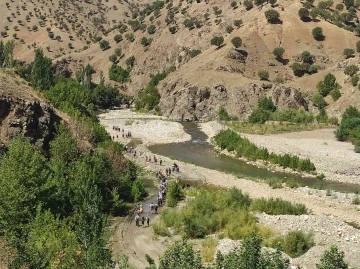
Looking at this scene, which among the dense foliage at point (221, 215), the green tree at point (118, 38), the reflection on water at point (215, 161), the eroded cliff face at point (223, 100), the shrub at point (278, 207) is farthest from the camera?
the green tree at point (118, 38)

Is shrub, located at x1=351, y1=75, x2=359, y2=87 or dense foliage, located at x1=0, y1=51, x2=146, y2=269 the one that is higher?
shrub, located at x1=351, y1=75, x2=359, y2=87

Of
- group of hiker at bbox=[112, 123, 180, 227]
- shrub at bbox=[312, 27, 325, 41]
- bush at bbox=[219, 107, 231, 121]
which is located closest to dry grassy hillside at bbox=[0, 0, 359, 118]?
shrub at bbox=[312, 27, 325, 41]

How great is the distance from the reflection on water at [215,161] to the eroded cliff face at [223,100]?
30.2 meters

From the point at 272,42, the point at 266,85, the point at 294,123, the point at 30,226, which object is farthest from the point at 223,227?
the point at 272,42

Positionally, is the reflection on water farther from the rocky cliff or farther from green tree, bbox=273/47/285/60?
green tree, bbox=273/47/285/60

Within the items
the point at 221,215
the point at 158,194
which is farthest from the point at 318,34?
the point at 221,215

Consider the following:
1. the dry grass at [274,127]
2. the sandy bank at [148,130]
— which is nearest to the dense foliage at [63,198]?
the sandy bank at [148,130]

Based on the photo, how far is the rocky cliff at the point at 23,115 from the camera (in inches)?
1575

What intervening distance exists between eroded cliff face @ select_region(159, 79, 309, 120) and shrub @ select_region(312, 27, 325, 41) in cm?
3528

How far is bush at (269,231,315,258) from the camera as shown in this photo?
28.5m

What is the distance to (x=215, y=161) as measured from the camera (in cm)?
6456

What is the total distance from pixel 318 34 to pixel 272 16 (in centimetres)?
1579

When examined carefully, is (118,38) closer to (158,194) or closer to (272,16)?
(272,16)

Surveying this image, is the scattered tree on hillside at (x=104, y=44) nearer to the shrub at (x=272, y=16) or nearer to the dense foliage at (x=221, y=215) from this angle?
the shrub at (x=272, y=16)
